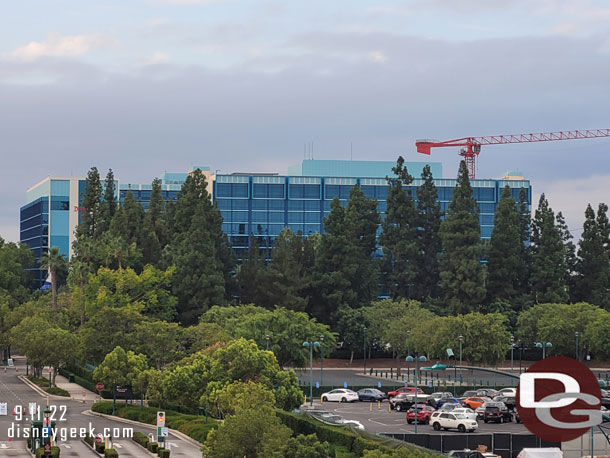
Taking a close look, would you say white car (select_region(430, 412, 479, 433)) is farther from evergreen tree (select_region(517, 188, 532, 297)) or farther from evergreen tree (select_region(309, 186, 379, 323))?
evergreen tree (select_region(517, 188, 532, 297))

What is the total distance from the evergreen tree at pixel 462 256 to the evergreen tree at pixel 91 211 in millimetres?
52658

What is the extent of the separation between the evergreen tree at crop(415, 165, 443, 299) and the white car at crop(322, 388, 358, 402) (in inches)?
2130

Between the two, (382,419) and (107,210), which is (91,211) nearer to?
(107,210)

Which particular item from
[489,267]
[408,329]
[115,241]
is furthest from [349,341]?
[115,241]

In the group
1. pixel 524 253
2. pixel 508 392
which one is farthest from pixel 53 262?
pixel 508 392

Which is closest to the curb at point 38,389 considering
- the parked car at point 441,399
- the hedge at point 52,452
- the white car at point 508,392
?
the parked car at point 441,399

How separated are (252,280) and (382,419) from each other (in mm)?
67237

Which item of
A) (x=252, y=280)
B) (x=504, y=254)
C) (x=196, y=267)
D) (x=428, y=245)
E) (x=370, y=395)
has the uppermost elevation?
(x=428, y=245)

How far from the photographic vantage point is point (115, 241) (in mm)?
138375

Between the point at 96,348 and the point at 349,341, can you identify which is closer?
the point at 96,348

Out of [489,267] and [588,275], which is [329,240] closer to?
[489,267]

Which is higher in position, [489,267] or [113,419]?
[489,267]

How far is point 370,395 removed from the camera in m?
→ 103

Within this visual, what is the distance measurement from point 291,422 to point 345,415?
22493 millimetres
